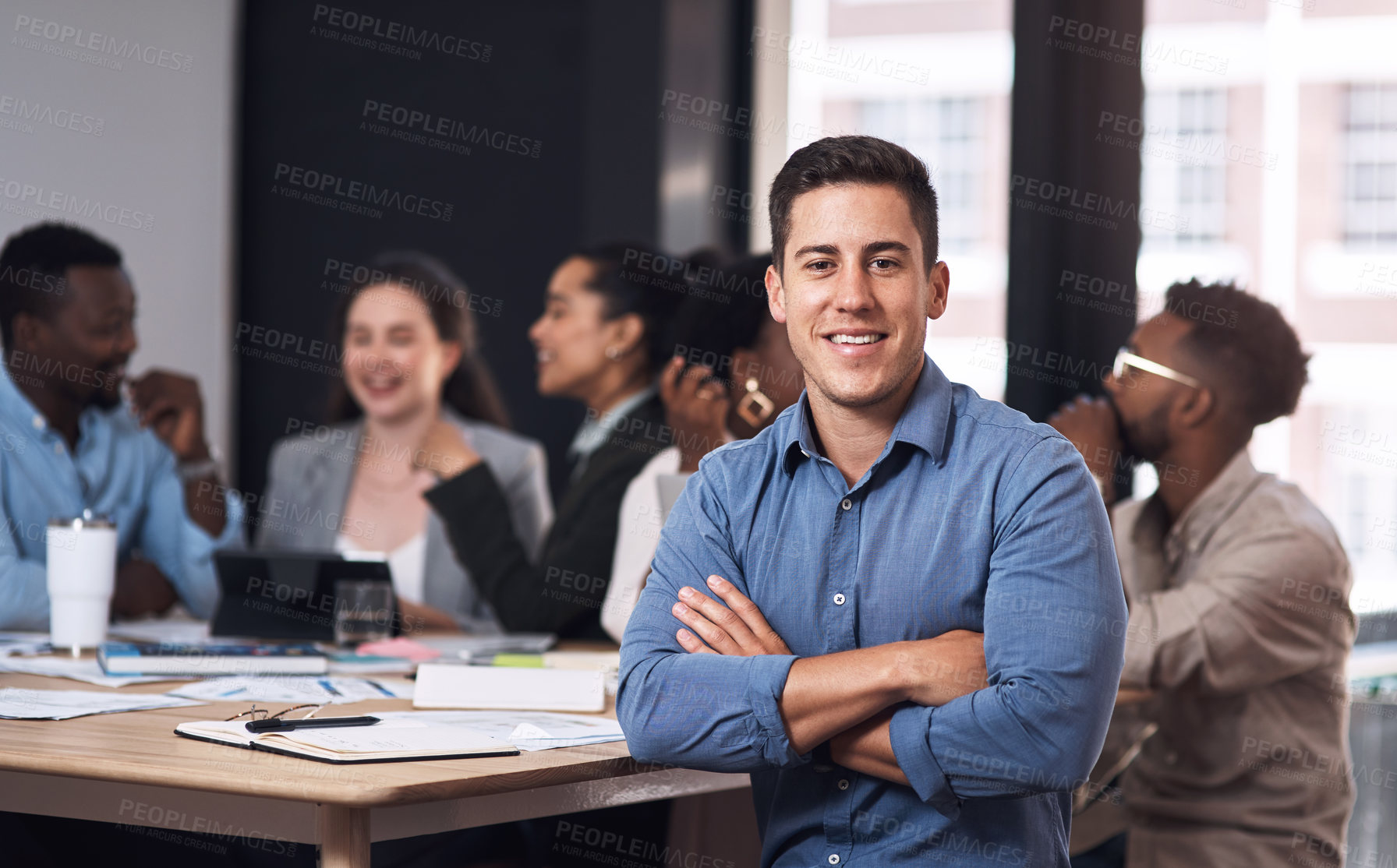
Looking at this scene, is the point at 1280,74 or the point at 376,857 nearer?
the point at 376,857

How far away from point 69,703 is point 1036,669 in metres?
1.41

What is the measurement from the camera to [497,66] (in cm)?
436

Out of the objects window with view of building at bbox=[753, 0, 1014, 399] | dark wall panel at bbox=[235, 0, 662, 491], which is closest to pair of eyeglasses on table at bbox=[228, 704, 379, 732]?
dark wall panel at bbox=[235, 0, 662, 491]

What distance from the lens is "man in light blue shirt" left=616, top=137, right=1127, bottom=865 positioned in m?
1.41

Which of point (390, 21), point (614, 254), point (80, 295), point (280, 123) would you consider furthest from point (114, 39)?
point (614, 254)

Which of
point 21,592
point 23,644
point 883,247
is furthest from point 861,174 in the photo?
point 21,592

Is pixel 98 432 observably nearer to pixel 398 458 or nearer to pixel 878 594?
pixel 398 458

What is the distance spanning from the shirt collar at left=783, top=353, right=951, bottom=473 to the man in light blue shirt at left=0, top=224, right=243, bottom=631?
80.7 inches

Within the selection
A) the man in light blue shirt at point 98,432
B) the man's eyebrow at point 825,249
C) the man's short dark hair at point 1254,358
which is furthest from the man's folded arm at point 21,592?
the man's short dark hair at point 1254,358

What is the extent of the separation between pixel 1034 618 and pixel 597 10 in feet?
10.8

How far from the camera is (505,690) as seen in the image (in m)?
1.92

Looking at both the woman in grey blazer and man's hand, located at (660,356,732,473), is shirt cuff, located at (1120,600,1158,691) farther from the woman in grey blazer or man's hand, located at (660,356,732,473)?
the woman in grey blazer

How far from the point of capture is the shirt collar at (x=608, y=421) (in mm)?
3047

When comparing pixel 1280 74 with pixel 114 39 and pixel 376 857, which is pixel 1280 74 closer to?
pixel 376 857
